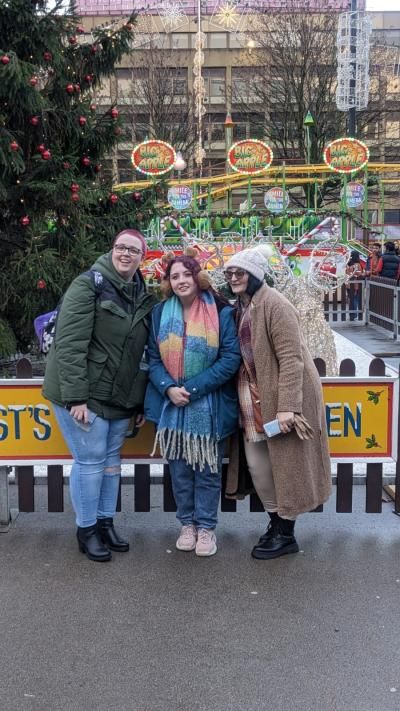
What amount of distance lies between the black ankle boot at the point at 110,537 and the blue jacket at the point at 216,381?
71 centimetres

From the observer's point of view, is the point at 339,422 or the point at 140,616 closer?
the point at 140,616

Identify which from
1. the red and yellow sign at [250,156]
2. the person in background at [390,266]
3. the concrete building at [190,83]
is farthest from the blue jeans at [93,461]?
the concrete building at [190,83]

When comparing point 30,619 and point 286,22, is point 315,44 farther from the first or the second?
point 30,619

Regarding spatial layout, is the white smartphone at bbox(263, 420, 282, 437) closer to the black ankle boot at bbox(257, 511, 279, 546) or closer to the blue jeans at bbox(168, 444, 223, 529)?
the blue jeans at bbox(168, 444, 223, 529)

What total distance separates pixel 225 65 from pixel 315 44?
23.2 meters

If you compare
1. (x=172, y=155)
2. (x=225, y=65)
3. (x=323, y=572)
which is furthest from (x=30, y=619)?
(x=225, y=65)

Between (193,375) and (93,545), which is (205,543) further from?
(193,375)

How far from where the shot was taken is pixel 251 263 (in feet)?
12.0

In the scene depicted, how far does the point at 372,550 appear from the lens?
4.08m

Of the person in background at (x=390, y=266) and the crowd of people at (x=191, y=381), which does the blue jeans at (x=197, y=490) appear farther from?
the person in background at (x=390, y=266)

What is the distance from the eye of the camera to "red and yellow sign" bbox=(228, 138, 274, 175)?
22469 mm

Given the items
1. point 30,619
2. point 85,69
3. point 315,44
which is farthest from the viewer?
point 315,44

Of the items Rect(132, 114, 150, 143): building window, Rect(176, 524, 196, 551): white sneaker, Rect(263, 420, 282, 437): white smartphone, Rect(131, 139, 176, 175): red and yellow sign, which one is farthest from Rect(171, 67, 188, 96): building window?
Rect(263, 420, 282, 437): white smartphone

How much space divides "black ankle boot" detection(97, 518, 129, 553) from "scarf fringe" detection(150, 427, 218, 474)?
1.93 ft
